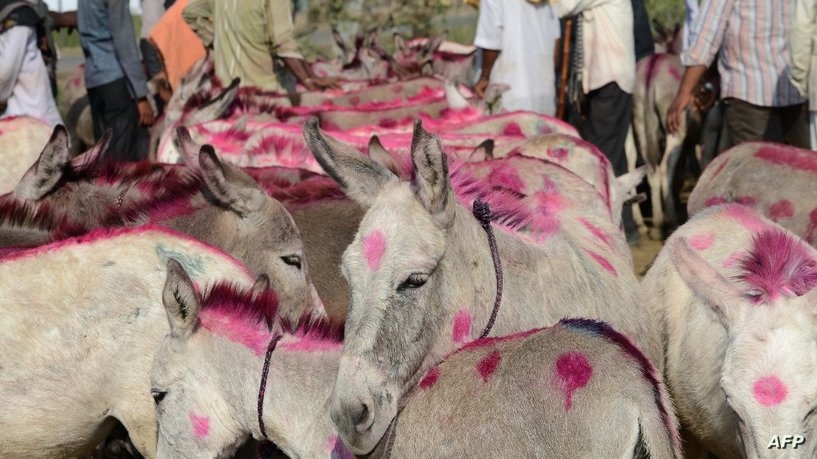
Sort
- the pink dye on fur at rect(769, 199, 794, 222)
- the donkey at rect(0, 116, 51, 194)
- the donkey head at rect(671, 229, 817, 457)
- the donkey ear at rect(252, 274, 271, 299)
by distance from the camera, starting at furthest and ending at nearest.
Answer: the donkey at rect(0, 116, 51, 194) < the pink dye on fur at rect(769, 199, 794, 222) < the donkey ear at rect(252, 274, 271, 299) < the donkey head at rect(671, 229, 817, 457)

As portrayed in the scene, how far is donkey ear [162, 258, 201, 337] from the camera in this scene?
12.3ft

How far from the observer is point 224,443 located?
385cm

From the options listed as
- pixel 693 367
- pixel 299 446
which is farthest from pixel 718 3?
pixel 299 446

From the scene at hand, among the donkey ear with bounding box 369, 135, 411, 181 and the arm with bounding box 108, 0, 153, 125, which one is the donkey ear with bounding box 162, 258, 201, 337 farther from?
the arm with bounding box 108, 0, 153, 125

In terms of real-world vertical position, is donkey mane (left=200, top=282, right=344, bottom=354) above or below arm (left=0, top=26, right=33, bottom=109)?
above

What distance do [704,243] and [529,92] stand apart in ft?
16.0

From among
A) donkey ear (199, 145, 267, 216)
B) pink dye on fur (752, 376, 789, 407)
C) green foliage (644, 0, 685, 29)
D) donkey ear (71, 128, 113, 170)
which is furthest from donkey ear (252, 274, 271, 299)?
green foliage (644, 0, 685, 29)

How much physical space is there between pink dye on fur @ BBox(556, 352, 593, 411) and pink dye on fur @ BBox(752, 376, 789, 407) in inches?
27.1

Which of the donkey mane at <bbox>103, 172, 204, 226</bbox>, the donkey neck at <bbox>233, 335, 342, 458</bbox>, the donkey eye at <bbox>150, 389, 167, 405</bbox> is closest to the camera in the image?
the donkey neck at <bbox>233, 335, 342, 458</bbox>

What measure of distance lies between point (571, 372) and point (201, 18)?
26.2 feet

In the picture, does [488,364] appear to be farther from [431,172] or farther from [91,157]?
[91,157]

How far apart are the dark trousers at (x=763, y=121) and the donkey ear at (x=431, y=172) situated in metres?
4.92

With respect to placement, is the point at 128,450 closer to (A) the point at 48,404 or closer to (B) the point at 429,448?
(A) the point at 48,404

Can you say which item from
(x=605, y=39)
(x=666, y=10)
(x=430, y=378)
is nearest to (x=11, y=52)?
(x=605, y=39)
